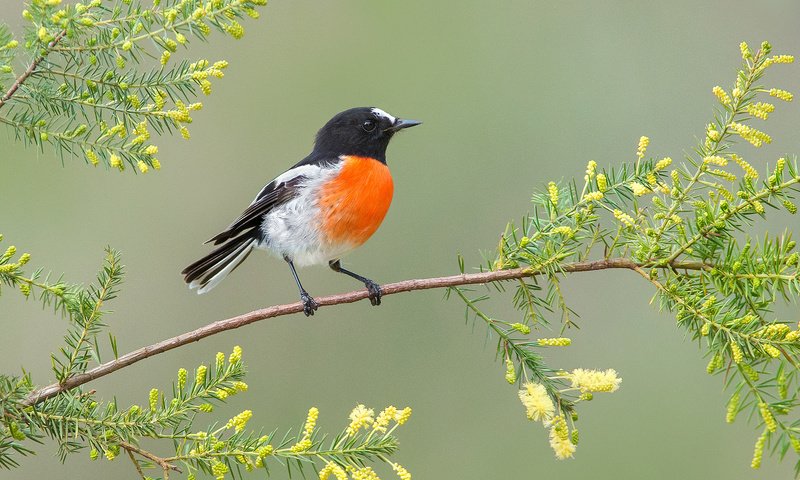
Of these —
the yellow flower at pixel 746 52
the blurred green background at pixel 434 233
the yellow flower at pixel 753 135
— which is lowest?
the blurred green background at pixel 434 233

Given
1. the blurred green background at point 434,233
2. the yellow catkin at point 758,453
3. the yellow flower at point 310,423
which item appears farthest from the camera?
the blurred green background at point 434,233

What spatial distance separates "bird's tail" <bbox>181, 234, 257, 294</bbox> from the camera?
→ 3477 mm

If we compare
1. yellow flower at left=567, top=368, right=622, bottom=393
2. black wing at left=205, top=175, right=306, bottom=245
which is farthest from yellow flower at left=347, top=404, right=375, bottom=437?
black wing at left=205, top=175, right=306, bottom=245

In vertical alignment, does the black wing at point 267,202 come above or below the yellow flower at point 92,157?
below

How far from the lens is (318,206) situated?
3.52m

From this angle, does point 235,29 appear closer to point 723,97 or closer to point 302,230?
point 723,97

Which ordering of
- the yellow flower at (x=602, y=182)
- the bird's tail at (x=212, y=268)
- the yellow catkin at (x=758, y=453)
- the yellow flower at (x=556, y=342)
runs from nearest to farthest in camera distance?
1. the yellow catkin at (x=758, y=453)
2. the yellow flower at (x=556, y=342)
3. the yellow flower at (x=602, y=182)
4. the bird's tail at (x=212, y=268)

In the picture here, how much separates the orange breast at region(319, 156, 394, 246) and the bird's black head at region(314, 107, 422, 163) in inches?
11.6

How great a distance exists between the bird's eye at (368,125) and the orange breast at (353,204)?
37cm

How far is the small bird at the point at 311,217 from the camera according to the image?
3.50m

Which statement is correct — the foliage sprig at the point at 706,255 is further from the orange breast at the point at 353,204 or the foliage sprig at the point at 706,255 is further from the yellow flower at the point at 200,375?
the orange breast at the point at 353,204

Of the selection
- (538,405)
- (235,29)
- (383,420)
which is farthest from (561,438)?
(235,29)

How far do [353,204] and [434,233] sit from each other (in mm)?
1840

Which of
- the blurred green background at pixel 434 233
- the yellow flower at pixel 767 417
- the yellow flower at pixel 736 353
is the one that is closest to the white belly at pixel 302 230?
the blurred green background at pixel 434 233
